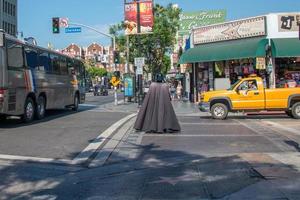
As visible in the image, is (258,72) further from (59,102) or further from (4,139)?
(4,139)

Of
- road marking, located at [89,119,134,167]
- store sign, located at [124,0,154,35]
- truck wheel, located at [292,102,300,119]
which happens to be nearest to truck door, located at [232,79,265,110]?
truck wheel, located at [292,102,300,119]

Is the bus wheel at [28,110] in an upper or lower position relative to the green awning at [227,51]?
lower

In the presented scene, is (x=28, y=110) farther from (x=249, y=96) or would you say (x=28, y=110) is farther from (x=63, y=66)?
(x=249, y=96)

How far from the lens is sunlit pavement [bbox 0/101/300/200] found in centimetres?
751

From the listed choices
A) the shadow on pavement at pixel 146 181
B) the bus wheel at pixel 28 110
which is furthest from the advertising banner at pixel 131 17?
the shadow on pavement at pixel 146 181

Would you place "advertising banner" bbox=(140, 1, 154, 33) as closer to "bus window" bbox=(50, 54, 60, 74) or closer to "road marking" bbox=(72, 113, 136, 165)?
"bus window" bbox=(50, 54, 60, 74)

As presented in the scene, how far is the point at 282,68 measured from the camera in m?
28.5

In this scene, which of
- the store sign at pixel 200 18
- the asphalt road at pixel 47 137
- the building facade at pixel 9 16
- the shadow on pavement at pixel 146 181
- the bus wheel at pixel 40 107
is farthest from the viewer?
Result: the building facade at pixel 9 16

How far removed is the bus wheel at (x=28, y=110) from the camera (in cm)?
1867

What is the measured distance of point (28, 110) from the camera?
19.0 m

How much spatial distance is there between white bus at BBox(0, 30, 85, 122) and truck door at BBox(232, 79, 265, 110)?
7.78m

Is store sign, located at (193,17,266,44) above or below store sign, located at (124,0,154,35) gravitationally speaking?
below

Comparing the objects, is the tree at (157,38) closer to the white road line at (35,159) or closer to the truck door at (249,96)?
the truck door at (249,96)

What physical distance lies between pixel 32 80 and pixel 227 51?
13.7 meters
